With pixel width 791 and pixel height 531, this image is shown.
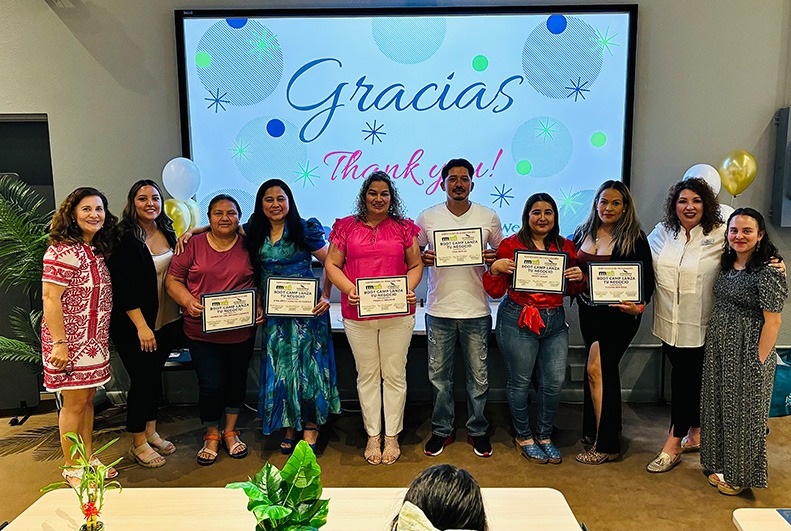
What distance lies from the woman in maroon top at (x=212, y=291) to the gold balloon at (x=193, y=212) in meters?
0.62

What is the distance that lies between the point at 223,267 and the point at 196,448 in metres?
1.14

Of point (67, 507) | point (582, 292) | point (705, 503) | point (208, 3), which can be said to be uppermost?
point (208, 3)

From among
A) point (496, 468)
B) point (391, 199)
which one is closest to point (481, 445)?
point (496, 468)

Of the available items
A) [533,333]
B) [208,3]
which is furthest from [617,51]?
[208,3]

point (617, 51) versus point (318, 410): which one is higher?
point (617, 51)

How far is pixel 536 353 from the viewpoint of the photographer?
3.26 m

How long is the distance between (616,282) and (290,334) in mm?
1725

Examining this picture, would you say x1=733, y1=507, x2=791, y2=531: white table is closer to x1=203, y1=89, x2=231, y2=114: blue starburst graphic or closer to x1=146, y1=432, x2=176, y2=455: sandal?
x1=146, y1=432, x2=176, y2=455: sandal

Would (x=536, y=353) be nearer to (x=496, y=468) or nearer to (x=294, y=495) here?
(x=496, y=468)

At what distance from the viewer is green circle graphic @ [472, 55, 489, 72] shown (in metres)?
3.93

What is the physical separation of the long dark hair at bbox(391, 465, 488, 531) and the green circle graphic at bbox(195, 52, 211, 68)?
11.4ft

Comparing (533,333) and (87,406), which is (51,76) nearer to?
(87,406)

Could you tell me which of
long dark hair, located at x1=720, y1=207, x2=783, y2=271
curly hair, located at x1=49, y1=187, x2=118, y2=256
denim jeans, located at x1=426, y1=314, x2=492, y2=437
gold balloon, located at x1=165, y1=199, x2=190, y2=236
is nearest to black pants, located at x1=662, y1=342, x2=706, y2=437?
long dark hair, located at x1=720, y1=207, x2=783, y2=271

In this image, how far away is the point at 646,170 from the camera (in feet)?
13.1
